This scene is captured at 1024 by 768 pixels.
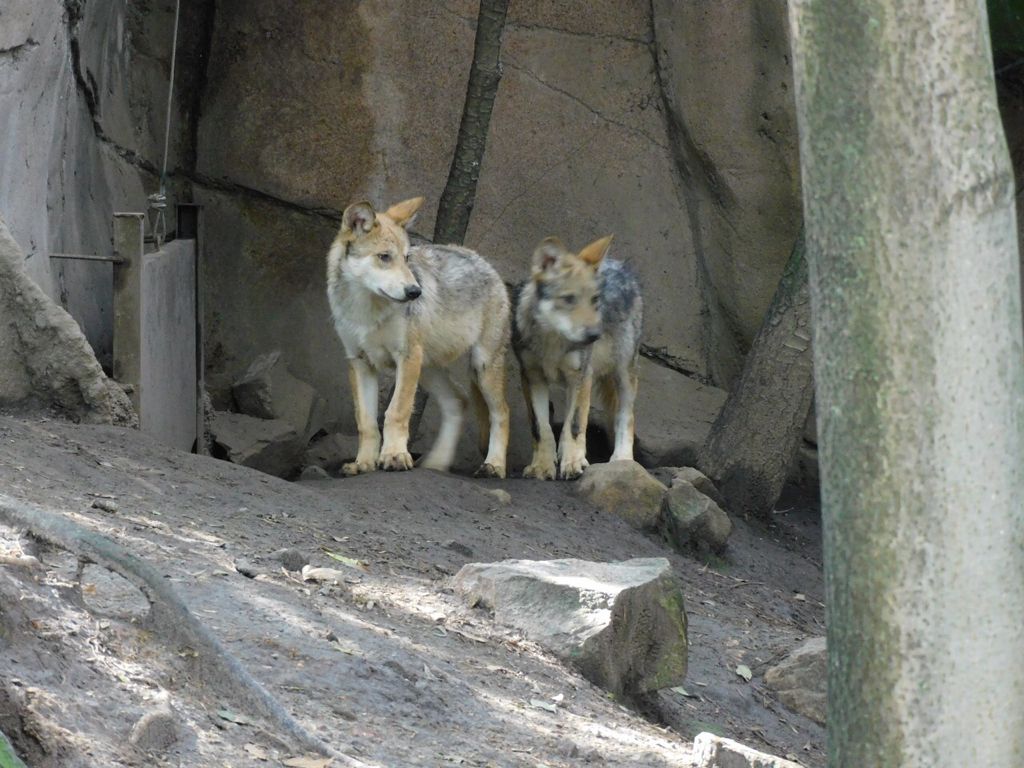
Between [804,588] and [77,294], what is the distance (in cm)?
499

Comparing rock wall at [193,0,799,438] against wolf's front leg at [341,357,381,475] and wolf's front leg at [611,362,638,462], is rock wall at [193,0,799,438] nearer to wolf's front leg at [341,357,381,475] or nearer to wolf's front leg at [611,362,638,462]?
wolf's front leg at [611,362,638,462]

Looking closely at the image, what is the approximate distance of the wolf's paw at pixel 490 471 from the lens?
32.0 ft

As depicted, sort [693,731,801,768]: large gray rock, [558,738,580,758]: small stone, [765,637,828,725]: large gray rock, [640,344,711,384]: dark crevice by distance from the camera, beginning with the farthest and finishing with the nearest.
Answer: [640,344,711,384]: dark crevice → [765,637,828,725]: large gray rock → [693,731,801,768]: large gray rock → [558,738,580,758]: small stone

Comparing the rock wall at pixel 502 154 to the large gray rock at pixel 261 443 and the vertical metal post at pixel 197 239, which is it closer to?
the vertical metal post at pixel 197 239

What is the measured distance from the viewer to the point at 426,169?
11297 mm

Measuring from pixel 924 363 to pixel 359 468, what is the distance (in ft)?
20.8

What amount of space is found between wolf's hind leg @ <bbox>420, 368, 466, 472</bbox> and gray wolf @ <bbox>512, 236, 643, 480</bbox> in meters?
0.55

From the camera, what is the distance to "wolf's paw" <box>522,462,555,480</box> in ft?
32.5

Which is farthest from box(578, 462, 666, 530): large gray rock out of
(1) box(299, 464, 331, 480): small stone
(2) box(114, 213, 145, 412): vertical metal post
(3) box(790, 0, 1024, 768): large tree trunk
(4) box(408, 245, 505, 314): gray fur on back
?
(3) box(790, 0, 1024, 768): large tree trunk

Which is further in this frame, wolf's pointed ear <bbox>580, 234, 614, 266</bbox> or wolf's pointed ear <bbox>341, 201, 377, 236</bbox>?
wolf's pointed ear <bbox>580, 234, 614, 266</bbox>

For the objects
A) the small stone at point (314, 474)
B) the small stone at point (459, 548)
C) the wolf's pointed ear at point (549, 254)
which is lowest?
the small stone at point (314, 474)

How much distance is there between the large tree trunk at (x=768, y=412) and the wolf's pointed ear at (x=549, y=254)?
1529mm

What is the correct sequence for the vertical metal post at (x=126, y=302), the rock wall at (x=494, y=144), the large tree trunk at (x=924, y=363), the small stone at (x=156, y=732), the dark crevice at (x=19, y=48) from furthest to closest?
the rock wall at (x=494, y=144) → the vertical metal post at (x=126, y=302) → the dark crevice at (x=19, y=48) → the small stone at (x=156, y=732) → the large tree trunk at (x=924, y=363)

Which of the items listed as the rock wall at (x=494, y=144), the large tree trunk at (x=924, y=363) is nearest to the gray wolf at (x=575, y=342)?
the rock wall at (x=494, y=144)
